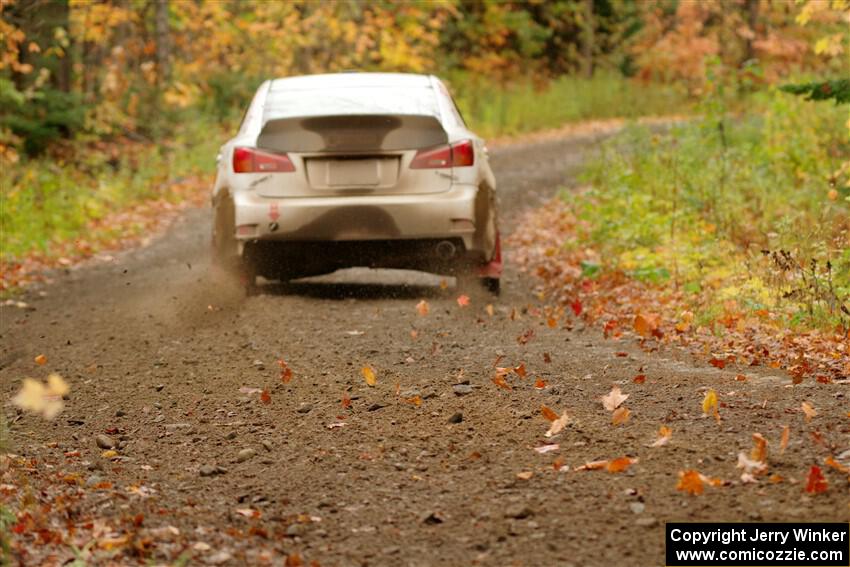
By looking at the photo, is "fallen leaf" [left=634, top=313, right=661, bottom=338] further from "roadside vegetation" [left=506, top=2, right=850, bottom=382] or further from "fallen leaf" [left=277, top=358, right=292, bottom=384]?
"fallen leaf" [left=277, top=358, right=292, bottom=384]

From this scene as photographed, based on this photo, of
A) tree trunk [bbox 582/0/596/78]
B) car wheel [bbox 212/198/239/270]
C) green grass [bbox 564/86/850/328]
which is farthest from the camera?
tree trunk [bbox 582/0/596/78]

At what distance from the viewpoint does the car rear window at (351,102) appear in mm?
9789

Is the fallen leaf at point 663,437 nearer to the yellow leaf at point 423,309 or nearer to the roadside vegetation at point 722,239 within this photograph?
the roadside vegetation at point 722,239

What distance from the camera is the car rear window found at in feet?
32.1

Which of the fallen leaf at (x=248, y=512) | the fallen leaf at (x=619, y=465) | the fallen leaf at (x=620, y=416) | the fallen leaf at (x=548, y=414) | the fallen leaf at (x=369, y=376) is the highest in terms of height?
the fallen leaf at (x=619, y=465)

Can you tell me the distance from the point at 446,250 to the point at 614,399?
376 centimetres

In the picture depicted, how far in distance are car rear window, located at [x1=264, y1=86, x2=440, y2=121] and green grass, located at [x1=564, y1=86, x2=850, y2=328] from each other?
96.7 inches

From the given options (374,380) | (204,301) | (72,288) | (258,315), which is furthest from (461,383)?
(72,288)

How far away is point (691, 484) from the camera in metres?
4.88

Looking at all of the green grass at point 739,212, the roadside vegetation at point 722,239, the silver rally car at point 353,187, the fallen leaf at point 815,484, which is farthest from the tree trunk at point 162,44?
the fallen leaf at point 815,484

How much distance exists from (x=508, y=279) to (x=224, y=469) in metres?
6.83

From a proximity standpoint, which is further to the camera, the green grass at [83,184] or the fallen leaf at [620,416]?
the green grass at [83,184]

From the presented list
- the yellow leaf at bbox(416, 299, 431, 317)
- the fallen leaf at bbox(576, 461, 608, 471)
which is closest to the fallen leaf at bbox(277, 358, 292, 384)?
the yellow leaf at bbox(416, 299, 431, 317)
